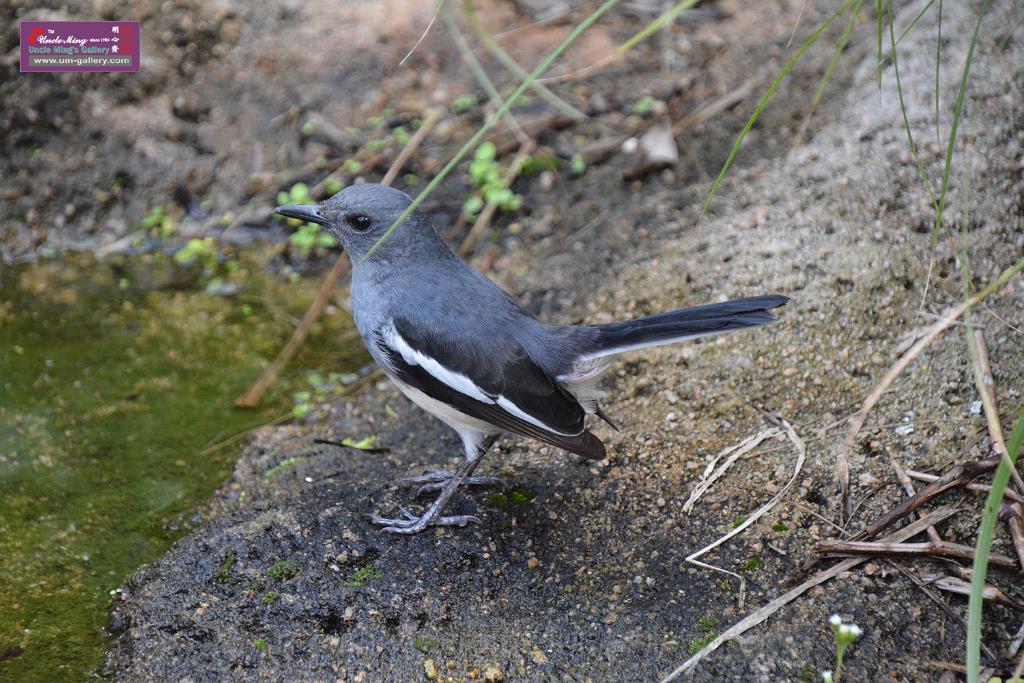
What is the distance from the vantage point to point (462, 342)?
336 cm

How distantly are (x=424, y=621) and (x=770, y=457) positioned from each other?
4.61 ft

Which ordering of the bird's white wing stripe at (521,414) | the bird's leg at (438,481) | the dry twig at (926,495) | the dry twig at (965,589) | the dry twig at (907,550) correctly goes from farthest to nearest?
1. the bird's leg at (438,481)
2. the bird's white wing stripe at (521,414)
3. the dry twig at (926,495)
4. the dry twig at (907,550)
5. the dry twig at (965,589)

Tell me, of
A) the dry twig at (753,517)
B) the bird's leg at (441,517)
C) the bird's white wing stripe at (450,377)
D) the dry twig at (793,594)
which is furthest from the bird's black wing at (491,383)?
the dry twig at (793,594)

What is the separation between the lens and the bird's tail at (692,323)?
2936 mm

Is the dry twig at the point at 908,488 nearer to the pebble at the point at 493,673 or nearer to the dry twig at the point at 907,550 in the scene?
the dry twig at the point at 907,550

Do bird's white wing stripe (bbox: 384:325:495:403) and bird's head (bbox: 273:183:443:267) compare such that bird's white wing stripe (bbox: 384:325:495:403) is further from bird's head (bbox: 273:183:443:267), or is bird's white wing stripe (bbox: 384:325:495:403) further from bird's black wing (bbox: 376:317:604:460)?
bird's head (bbox: 273:183:443:267)

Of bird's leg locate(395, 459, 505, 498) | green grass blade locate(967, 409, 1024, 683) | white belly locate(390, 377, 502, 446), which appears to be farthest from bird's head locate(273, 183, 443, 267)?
green grass blade locate(967, 409, 1024, 683)

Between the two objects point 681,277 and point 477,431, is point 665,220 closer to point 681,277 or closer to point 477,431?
point 681,277

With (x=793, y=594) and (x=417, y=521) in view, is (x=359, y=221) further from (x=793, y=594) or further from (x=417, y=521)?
(x=793, y=594)

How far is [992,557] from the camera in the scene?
9.10 ft

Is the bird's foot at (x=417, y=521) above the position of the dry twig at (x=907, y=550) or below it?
below

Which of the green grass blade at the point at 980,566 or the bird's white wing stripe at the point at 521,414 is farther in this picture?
the bird's white wing stripe at the point at 521,414

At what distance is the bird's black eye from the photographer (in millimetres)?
3600

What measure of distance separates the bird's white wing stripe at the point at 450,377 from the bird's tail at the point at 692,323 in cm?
37
